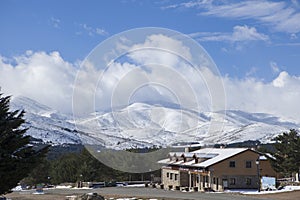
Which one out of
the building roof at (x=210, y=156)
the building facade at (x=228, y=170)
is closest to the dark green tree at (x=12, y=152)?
the building facade at (x=228, y=170)

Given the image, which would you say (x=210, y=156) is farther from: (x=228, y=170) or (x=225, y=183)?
(x=225, y=183)

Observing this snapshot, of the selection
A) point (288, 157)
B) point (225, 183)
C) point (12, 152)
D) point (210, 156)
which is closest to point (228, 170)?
point (225, 183)

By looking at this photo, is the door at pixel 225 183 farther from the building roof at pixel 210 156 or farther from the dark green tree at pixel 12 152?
the dark green tree at pixel 12 152

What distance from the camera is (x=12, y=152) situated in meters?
30.2

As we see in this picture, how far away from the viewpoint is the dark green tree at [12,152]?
95.3 feet

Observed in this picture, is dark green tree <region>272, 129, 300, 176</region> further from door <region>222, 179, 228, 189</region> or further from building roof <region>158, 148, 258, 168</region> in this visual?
door <region>222, 179, 228, 189</region>

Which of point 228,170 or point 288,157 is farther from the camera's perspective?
point 288,157

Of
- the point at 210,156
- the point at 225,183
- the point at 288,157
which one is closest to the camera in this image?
the point at 225,183

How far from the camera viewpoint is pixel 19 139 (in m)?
30.7

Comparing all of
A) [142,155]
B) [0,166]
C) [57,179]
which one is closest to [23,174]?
[0,166]

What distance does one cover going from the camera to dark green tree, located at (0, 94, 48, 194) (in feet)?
95.3

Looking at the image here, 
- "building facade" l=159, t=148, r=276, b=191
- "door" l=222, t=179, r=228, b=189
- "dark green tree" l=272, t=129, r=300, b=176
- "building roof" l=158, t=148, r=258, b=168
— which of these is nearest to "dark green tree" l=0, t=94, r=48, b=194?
"door" l=222, t=179, r=228, b=189

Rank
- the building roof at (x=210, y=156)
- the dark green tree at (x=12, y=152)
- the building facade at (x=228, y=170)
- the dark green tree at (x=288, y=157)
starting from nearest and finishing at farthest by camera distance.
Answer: the dark green tree at (x=12, y=152), the building facade at (x=228, y=170), the building roof at (x=210, y=156), the dark green tree at (x=288, y=157)

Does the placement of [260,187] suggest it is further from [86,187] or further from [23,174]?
[23,174]
